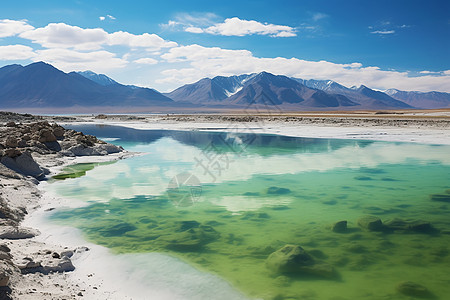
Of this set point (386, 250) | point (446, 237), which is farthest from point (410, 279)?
point (446, 237)

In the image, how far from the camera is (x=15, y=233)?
6.89m

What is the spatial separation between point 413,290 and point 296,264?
175 centimetres

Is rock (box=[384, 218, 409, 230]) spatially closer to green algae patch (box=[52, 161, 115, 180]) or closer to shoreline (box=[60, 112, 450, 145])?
green algae patch (box=[52, 161, 115, 180])

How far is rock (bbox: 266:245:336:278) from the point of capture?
5906 millimetres

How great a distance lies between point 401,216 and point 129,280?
22.1 ft

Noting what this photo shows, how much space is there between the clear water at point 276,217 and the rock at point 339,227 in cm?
16

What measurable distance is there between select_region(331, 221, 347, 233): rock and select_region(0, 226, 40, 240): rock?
6317mm

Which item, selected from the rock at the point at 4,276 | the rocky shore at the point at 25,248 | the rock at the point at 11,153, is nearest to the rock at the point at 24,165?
the rocky shore at the point at 25,248

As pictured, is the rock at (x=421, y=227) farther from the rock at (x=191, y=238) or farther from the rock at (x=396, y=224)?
the rock at (x=191, y=238)

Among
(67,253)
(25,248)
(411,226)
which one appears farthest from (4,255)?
(411,226)

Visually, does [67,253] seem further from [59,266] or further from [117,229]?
[117,229]

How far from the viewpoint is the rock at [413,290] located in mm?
5234

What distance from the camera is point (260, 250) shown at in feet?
22.8

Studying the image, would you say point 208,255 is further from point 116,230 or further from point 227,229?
point 116,230
